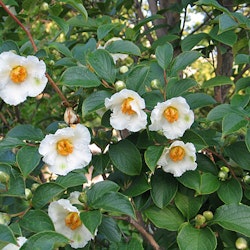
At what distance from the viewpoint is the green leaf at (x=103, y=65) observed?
3.72 feet

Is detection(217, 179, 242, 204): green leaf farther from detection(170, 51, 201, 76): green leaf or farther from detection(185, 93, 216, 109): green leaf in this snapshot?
detection(170, 51, 201, 76): green leaf

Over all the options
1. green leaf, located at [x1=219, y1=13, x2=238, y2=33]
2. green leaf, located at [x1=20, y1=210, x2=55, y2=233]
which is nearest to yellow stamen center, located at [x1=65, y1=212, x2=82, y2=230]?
green leaf, located at [x1=20, y1=210, x2=55, y2=233]

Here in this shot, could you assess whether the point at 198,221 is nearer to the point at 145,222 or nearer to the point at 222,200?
the point at 222,200

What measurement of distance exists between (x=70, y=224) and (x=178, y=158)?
293 millimetres

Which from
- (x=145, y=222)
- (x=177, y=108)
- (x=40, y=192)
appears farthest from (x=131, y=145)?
(x=145, y=222)

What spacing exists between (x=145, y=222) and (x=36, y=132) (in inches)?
23.2

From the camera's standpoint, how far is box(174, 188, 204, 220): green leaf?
1.14 m

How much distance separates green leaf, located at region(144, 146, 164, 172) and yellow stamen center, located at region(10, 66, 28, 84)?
35cm

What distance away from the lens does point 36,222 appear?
38.4 inches

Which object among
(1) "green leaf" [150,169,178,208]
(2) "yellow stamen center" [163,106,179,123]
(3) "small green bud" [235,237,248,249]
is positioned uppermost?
(2) "yellow stamen center" [163,106,179,123]

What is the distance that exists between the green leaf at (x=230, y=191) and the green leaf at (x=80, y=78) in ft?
1.29

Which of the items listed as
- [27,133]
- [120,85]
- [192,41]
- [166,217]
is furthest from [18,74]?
[192,41]

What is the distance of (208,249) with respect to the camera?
104cm

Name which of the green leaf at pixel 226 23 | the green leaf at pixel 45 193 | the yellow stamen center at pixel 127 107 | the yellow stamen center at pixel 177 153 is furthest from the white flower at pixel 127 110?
the green leaf at pixel 226 23
